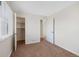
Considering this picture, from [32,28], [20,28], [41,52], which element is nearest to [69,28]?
[41,52]

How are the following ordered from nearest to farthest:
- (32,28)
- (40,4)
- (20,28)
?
(40,4) < (32,28) < (20,28)

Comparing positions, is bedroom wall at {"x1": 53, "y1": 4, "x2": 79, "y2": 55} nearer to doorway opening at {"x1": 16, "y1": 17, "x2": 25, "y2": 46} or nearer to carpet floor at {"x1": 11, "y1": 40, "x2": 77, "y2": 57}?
carpet floor at {"x1": 11, "y1": 40, "x2": 77, "y2": 57}

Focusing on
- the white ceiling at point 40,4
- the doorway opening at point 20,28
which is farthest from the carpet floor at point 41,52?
the doorway opening at point 20,28

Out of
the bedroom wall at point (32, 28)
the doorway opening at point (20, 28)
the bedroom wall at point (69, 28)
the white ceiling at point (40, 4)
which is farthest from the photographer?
the doorway opening at point (20, 28)

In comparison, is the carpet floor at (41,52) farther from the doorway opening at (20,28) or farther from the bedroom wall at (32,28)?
the doorway opening at (20,28)

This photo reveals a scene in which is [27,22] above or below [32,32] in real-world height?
above

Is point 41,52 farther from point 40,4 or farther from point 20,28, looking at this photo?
point 20,28

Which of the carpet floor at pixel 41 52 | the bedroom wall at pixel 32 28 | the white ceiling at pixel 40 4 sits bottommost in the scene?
the carpet floor at pixel 41 52

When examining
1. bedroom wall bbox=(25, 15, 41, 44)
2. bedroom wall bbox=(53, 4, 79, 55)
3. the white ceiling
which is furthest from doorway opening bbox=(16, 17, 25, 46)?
bedroom wall bbox=(53, 4, 79, 55)

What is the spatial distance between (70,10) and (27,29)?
2.96 m

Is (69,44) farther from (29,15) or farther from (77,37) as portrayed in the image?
(29,15)

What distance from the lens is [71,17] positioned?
12.0ft

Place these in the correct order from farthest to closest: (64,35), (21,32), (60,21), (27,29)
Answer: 1. (21,32)
2. (27,29)
3. (60,21)
4. (64,35)

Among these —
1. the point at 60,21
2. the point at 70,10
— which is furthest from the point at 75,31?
the point at 60,21
